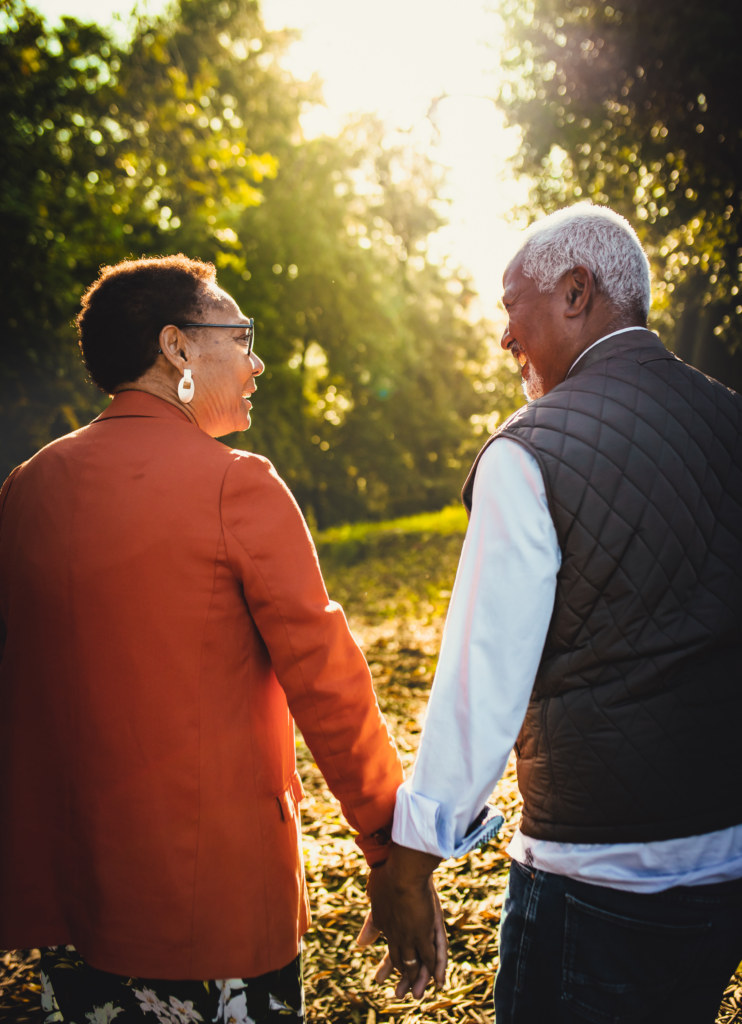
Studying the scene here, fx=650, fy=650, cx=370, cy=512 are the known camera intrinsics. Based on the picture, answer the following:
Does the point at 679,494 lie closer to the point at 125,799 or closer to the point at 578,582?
the point at 578,582

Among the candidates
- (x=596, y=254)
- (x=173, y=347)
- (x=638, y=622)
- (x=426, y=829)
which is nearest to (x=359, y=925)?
(x=426, y=829)

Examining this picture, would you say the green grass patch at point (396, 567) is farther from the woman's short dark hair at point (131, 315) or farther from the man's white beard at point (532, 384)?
the woman's short dark hair at point (131, 315)

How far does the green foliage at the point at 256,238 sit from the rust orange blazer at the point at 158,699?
371 inches

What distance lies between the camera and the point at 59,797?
163 cm

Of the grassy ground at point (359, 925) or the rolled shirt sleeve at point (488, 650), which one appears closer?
the rolled shirt sleeve at point (488, 650)

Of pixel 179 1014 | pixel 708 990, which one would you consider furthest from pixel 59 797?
pixel 708 990

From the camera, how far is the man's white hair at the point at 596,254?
170 centimetres

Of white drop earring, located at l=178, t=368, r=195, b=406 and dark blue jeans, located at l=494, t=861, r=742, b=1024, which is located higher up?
white drop earring, located at l=178, t=368, r=195, b=406

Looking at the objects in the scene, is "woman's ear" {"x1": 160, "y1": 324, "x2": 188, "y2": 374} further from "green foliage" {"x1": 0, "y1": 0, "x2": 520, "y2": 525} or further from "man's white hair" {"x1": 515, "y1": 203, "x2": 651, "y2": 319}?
"green foliage" {"x1": 0, "y1": 0, "x2": 520, "y2": 525}

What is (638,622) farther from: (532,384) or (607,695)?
(532,384)

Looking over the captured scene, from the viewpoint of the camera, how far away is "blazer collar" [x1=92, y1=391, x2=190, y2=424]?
1.69 meters

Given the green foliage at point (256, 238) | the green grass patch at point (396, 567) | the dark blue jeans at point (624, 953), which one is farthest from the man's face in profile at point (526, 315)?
the green foliage at point (256, 238)

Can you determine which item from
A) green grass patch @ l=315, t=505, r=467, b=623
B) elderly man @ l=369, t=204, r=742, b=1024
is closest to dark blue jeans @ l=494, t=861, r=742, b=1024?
elderly man @ l=369, t=204, r=742, b=1024

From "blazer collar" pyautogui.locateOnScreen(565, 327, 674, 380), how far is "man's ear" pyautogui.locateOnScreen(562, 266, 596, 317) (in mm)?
131
